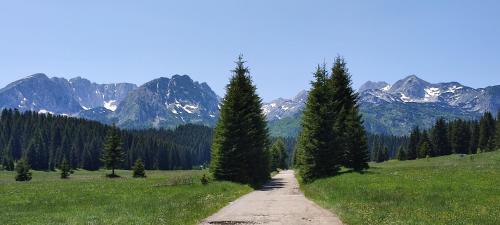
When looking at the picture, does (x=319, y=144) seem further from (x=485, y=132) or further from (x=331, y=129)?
(x=485, y=132)

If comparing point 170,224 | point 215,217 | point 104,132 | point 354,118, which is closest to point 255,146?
point 354,118

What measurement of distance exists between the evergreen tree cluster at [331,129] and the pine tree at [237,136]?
18.7ft

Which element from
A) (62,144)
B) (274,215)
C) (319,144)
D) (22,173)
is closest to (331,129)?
(319,144)

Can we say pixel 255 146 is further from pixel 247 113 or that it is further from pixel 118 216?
pixel 118 216

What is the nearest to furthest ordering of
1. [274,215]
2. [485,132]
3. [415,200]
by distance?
[274,215] < [415,200] < [485,132]

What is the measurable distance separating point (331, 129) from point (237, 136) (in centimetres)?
978

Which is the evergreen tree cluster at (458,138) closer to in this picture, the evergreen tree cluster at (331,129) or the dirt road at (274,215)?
the evergreen tree cluster at (331,129)

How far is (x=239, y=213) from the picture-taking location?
26.2 m

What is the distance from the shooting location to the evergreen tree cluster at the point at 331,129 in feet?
165

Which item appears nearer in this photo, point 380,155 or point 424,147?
point 424,147

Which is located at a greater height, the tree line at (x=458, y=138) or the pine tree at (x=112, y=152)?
the tree line at (x=458, y=138)

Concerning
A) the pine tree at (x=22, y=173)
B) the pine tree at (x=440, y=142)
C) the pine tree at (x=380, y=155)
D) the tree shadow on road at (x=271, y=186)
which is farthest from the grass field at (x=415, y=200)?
the pine tree at (x=380, y=155)

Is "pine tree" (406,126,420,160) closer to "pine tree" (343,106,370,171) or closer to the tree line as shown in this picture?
the tree line

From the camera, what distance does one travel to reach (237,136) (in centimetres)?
5262
